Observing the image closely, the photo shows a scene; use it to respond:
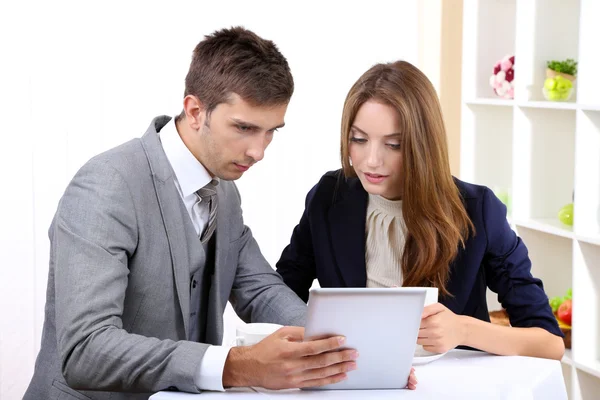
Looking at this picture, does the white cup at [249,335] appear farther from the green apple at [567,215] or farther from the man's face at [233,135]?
the green apple at [567,215]

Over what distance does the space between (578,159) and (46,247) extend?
5.90 ft

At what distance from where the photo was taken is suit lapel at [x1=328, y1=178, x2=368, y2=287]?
201cm

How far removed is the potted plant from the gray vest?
5.20 feet

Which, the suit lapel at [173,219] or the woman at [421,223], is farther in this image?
the woman at [421,223]

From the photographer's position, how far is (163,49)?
3.04 meters

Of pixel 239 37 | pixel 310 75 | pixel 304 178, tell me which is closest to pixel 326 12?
pixel 310 75

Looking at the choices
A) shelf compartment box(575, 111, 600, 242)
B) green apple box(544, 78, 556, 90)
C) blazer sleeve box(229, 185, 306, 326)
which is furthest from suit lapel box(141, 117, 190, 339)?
green apple box(544, 78, 556, 90)

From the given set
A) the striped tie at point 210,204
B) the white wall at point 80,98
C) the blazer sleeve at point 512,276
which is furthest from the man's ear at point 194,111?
the white wall at point 80,98

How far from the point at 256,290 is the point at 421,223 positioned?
406 mm

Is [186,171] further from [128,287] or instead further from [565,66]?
[565,66]

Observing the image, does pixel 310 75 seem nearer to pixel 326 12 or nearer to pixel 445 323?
pixel 326 12

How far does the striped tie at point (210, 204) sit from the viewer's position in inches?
69.8

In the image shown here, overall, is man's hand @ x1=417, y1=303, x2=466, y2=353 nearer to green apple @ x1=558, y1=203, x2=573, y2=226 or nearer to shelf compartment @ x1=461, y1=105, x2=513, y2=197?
green apple @ x1=558, y1=203, x2=573, y2=226

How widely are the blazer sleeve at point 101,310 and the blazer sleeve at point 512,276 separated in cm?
79
